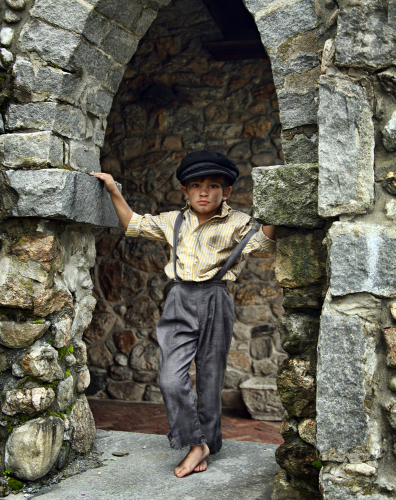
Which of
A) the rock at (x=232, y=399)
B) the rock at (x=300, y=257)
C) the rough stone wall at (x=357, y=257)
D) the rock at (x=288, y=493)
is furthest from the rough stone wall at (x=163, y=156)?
the rough stone wall at (x=357, y=257)

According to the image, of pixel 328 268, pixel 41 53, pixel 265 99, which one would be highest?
pixel 265 99

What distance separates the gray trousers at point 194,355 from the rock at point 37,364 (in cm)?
57

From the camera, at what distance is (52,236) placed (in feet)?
8.80

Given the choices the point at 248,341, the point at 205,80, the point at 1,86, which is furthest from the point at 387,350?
the point at 205,80

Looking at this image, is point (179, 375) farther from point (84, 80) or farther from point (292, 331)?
point (84, 80)

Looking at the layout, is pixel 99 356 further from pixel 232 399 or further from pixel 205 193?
pixel 205 193

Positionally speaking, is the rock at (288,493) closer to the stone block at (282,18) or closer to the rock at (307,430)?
the rock at (307,430)

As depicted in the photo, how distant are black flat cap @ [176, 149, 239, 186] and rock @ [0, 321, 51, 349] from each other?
1102mm

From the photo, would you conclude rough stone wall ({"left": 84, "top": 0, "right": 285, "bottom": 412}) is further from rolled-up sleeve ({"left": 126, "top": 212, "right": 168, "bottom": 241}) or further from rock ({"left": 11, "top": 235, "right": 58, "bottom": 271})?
rock ({"left": 11, "top": 235, "right": 58, "bottom": 271})

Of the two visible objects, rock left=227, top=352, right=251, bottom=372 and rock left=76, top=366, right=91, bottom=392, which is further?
rock left=227, top=352, right=251, bottom=372

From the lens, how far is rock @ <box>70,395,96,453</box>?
2805mm

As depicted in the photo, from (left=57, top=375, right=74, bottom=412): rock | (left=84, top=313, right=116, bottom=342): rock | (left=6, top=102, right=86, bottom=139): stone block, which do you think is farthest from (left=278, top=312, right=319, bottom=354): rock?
(left=84, top=313, right=116, bottom=342): rock

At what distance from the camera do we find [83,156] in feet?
9.43

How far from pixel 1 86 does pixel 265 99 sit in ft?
9.67
